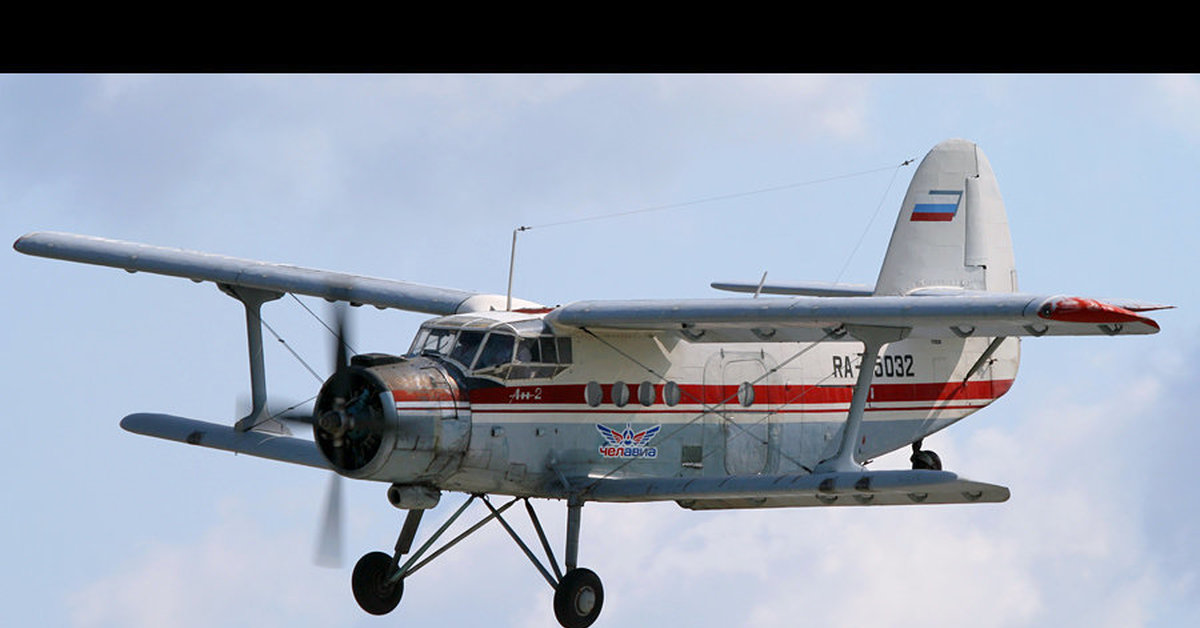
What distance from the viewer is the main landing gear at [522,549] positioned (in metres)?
18.5

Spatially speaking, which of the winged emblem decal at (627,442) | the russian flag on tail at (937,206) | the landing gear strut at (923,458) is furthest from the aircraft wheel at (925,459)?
the winged emblem decal at (627,442)

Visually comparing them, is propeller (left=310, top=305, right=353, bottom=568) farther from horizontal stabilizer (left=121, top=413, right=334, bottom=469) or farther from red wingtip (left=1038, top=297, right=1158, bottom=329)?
red wingtip (left=1038, top=297, right=1158, bottom=329)

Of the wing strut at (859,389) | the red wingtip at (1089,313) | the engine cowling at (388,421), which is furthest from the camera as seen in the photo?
the wing strut at (859,389)

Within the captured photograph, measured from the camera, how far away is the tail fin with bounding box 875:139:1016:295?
23594 millimetres

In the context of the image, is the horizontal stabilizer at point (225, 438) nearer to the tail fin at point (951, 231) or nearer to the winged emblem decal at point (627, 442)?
the winged emblem decal at point (627, 442)

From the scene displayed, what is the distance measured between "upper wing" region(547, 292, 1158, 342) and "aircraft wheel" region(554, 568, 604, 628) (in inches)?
104

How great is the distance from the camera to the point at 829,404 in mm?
21297

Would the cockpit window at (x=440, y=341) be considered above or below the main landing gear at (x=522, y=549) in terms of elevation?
above

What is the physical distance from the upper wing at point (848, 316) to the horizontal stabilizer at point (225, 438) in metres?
3.67

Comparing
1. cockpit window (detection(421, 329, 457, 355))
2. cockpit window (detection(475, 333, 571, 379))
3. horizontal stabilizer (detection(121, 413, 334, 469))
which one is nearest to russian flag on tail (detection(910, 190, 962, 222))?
cockpit window (detection(475, 333, 571, 379))

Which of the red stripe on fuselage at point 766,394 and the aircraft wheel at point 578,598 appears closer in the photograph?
the aircraft wheel at point 578,598
